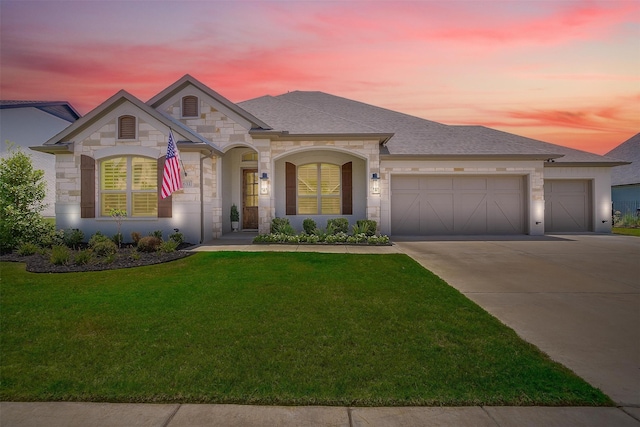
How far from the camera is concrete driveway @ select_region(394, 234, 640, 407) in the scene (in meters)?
3.74

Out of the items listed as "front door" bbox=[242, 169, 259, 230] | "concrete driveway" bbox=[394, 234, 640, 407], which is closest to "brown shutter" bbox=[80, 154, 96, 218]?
"front door" bbox=[242, 169, 259, 230]

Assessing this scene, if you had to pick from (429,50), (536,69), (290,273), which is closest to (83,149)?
(290,273)

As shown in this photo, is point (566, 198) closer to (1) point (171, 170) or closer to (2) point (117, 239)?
(1) point (171, 170)

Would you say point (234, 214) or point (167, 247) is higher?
point (234, 214)

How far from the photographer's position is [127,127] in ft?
41.8

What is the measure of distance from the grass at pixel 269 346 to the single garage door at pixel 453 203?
9.50 metres

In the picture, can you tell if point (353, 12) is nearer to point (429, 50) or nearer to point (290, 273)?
point (429, 50)

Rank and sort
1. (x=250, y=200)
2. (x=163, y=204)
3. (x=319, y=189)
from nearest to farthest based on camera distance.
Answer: (x=163, y=204), (x=319, y=189), (x=250, y=200)

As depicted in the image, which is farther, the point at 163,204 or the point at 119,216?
the point at 163,204

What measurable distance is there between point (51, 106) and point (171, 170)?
25084 millimetres

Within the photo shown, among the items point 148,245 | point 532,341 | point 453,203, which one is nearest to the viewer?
point 532,341

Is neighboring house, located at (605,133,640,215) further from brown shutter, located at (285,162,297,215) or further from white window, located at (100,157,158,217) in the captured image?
white window, located at (100,157,158,217)

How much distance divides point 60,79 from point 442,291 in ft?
52.5

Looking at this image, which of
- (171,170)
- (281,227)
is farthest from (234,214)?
(171,170)
